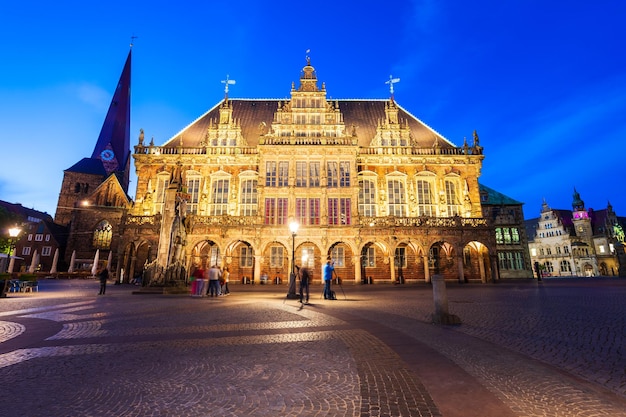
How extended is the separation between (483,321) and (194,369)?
24.0 feet

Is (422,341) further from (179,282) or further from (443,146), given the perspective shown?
(443,146)

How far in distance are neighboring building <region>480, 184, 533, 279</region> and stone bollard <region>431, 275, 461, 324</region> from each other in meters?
38.7

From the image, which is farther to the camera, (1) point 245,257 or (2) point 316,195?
(1) point 245,257

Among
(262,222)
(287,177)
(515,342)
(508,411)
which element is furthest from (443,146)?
(508,411)

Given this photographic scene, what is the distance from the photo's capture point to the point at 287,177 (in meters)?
29.6

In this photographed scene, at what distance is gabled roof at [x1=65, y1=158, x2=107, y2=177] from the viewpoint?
197 ft

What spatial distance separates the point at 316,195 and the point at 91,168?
55596mm

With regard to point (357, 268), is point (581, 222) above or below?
above

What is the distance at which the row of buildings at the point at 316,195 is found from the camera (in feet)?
91.2

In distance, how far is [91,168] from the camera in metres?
60.8

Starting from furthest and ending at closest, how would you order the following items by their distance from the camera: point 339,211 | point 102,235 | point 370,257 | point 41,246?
point 41,246 < point 102,235 < point 370,257 < point 339,211

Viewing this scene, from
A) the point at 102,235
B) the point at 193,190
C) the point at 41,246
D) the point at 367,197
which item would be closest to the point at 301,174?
the point at 367,197

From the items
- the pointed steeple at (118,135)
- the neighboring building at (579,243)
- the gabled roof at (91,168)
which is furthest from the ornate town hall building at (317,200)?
the neighboring building at (579,243)

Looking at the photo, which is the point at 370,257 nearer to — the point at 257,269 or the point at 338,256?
the point at 338,256
